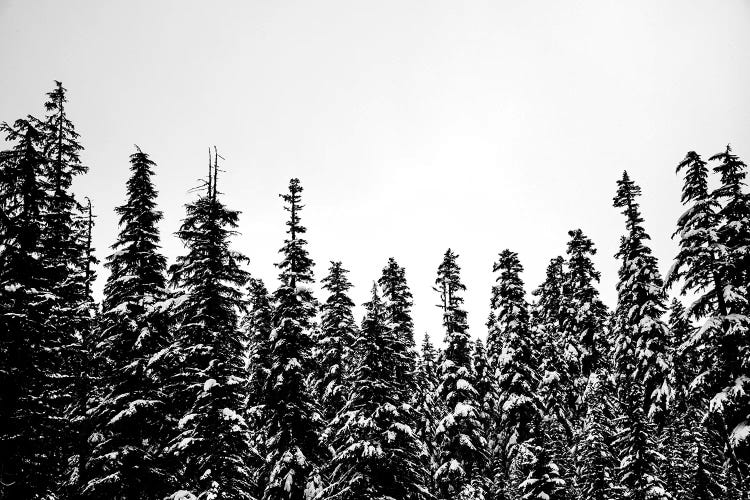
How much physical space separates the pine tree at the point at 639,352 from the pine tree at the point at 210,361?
71.7 feet

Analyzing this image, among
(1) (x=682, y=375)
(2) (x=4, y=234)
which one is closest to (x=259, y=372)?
(2) (x=4, y=234)

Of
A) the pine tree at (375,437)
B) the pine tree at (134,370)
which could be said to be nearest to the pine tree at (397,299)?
the pine tree at (375,437)

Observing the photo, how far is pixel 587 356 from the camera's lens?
33.5m

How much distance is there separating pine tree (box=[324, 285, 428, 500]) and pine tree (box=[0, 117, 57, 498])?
11.0 meters

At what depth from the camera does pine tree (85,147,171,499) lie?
16781mm

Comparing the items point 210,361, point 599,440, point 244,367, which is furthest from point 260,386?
point 599,440

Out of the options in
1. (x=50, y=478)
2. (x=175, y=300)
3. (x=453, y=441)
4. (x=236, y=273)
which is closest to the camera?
(x=50, y=478)

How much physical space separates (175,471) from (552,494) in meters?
20.5

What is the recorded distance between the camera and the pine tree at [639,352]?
81.5 ft

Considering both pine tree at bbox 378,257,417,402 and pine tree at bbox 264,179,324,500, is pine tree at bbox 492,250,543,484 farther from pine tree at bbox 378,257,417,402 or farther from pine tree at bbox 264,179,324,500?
pine tree at bbox 264,179,324,500

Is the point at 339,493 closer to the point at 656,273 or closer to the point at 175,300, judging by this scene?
the point at 175,300

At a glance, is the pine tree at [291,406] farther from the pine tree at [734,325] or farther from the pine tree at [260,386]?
the pine tree at [734,325]

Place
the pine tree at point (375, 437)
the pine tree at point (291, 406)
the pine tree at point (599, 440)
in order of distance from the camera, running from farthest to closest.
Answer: the pine tree at point (599, 440), the pine tree at point (291, 406), the pine tree at point (375, 437)

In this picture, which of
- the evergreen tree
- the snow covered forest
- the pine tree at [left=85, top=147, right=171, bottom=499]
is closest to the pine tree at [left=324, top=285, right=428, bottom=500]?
the snow covered forest
